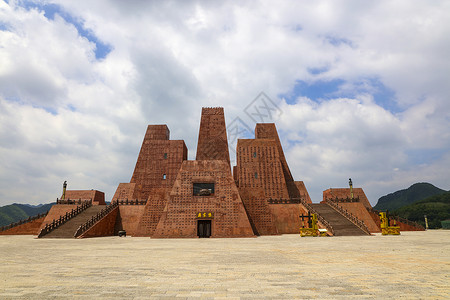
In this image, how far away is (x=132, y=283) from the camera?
17.8ft

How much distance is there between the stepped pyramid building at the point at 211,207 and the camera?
23703 mm

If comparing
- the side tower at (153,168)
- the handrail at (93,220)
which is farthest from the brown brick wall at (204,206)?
the side tower at (153,168)

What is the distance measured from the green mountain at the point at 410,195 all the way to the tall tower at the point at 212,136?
4762 inches

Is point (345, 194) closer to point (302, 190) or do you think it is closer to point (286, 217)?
point (302, 190)

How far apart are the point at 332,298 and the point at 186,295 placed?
245cm

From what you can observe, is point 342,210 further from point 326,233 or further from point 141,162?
point 141,162

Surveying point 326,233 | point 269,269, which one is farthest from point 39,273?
point 326,233

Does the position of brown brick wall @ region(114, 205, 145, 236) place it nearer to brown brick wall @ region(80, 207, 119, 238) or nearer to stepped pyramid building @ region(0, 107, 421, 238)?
stepped pyramid building @ region(0, 107, 421, 238)

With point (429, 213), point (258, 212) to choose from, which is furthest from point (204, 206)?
point (429, 213)

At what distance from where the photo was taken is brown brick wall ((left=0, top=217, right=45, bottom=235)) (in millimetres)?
27484

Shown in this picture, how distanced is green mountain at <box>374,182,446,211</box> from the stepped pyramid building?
110 meters

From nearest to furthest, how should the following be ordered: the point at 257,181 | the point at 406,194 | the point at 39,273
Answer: the point at 39,273
the point at 257,181
the point at 406,194

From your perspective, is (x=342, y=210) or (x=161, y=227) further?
(x=342, y=210)

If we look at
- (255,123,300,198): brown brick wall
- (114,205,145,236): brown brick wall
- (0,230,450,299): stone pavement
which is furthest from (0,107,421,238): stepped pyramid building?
(0,230,450,299): stone pavement
